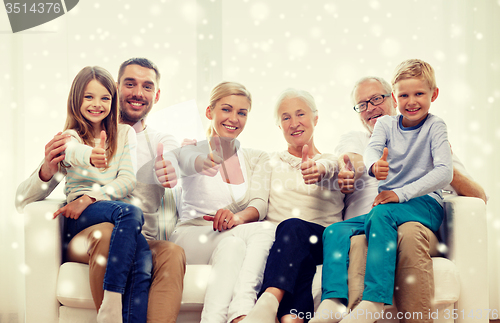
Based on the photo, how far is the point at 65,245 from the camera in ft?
4.22

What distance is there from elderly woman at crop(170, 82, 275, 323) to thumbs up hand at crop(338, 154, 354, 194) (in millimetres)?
307

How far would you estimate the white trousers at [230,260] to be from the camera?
3.72 feet

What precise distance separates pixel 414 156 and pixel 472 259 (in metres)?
0.38

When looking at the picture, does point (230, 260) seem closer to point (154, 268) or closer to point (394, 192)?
point (154, 268)

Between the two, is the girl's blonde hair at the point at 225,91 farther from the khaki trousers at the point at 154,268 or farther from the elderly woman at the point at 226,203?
the khaki trousers at the point at 154,268

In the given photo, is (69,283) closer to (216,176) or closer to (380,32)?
(216,176)

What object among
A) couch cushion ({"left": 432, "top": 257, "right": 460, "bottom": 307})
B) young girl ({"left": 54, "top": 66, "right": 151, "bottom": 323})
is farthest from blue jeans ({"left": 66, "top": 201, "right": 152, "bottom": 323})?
couch cushion ({"left": 432, "top": 257, "right": 460, "bottom": 307})

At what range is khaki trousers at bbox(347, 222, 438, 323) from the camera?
109cm

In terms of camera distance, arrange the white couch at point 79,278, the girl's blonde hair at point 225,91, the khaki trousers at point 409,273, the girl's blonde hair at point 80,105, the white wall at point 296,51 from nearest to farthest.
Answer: the khaki trousers at point 409,273 < the white couch at point 79,278 < the girl's blonde hair at point 80,105 < the girl's blonde hair at point 225,91 < the white wall at point 296,51

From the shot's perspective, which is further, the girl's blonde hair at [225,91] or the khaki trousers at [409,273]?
the girl's blonde hair at [225,91]

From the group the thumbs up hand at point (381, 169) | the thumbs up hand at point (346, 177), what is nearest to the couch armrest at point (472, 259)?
the thumbs up hand at point (381, 169)

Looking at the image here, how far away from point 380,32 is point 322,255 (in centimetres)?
138

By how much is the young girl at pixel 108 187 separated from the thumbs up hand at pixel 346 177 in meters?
0.75

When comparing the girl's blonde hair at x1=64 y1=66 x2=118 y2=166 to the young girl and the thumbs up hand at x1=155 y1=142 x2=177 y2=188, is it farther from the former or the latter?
the thumbs up hand at x1=155 y1=142 x2=177 y2=188
